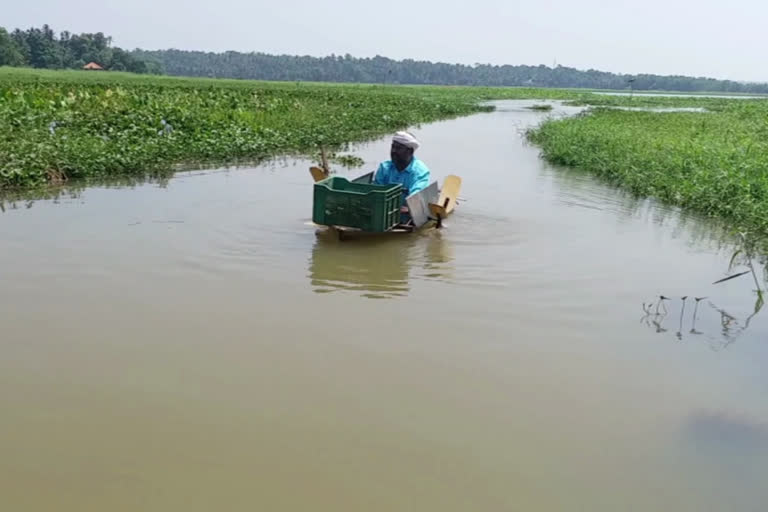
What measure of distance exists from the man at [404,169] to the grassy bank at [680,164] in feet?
13.1

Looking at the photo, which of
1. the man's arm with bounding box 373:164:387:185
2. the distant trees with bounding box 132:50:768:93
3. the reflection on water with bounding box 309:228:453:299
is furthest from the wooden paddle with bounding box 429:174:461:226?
the distant trees with bounding box 132:50:768:93

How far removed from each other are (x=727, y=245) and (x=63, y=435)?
277 inches

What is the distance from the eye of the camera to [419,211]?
7.39 m

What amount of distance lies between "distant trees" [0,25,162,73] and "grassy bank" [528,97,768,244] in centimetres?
6394

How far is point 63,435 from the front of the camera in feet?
10.6

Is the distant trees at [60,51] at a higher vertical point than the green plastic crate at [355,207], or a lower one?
higher

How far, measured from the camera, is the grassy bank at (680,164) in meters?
8.95

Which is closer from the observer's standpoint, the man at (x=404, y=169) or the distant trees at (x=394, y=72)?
the man at (x=404, y=169)

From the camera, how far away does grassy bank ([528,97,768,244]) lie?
8.95 meters

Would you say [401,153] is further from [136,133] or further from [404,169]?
[136,133]

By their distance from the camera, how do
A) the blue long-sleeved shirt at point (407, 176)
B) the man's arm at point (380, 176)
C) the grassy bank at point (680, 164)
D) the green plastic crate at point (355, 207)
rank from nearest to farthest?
the green plastic crate at point (355, 207), the blue long-sleeved shirt at point (407, 176), the man's arm at point (380, 176), the grassy bank at point (680, 164)

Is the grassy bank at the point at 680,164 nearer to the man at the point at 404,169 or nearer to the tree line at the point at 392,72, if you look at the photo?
the man at the point at 404,169

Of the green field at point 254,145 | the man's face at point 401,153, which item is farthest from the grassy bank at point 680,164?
the man's face at point 401,153

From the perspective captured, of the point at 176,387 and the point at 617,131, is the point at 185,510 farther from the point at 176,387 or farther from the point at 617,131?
the point at 617,131
